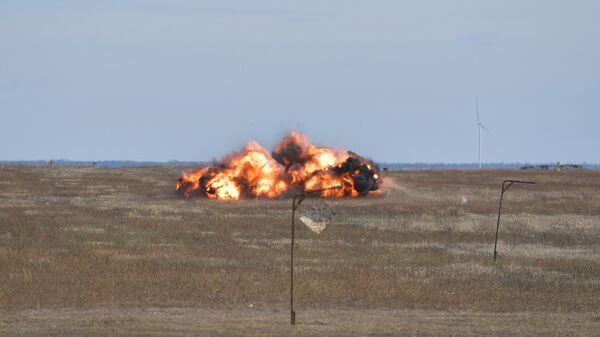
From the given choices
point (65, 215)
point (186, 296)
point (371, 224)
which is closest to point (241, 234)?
point (371, 224)

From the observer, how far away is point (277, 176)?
284 ft

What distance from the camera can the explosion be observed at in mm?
85562

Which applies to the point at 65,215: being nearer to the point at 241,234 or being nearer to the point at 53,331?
the point at 241,234

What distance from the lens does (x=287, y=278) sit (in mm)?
36188

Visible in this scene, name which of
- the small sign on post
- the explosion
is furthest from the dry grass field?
the explosion

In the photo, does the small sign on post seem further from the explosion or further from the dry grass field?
the explosion

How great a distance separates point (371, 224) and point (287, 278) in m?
25.0

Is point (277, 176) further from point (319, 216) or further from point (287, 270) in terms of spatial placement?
point (319, 216)

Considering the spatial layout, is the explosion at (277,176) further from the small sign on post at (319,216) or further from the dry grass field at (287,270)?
the small sign on post at (319,216)

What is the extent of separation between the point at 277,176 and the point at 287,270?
1892 inches

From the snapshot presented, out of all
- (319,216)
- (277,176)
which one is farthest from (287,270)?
(277,176)

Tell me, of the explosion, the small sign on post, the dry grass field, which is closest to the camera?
the small sign on post

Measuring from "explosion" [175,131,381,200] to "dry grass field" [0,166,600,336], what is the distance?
760 centimetres

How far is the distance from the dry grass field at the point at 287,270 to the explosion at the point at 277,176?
760 cm
